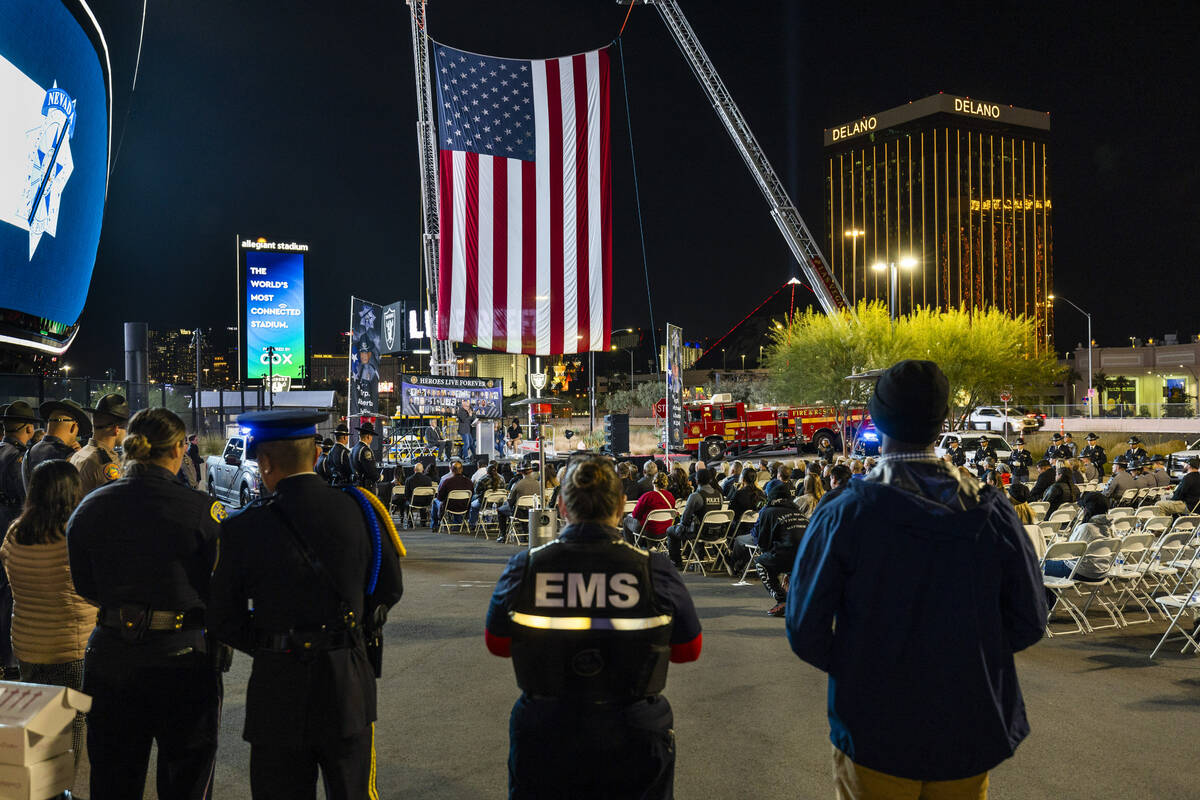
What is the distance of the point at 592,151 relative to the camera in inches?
485

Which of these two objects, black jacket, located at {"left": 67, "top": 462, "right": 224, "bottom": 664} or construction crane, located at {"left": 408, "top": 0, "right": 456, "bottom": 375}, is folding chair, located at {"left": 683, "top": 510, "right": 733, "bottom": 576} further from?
construction crane, located at {"left": 408, "top": 0, "right": 456, "bottom": 375}

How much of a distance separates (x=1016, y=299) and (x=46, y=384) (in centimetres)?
16330

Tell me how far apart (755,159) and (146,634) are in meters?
31.3

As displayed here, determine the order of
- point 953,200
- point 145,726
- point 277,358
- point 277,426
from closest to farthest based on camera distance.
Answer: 1. point 277,426
2. point 145,726
3. point 277,358
4. point 953,200

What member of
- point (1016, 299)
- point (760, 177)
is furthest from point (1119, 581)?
point (1016, 299)

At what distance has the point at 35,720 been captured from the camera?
2.78 meters

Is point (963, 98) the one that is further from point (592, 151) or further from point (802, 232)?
point (592, 151)

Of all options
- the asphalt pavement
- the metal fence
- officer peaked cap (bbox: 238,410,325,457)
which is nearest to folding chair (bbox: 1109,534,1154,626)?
the asphalt pavement

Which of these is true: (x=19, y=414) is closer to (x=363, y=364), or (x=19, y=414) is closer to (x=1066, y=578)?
(x=1066, y=578)

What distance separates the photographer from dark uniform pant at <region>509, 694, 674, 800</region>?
8.13 ft

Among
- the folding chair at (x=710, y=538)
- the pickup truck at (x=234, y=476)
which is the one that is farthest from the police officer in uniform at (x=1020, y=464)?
the pickup truck at (x=234, y=476)

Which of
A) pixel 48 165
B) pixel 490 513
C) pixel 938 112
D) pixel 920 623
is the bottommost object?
pixel 490 513

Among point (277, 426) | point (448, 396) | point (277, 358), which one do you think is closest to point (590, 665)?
point (277, 426)

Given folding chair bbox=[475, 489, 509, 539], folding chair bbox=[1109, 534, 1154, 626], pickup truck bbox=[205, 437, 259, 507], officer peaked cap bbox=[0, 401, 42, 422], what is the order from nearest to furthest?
1. officer peaked cap bbox=[0, 401, 42, 422]
2. folding chair bbox=[1109, 534, 1154, 626]
3. pickup truck bbox=[205, 437, 259, 507]
4. folding chair bbox=[475, 489, 509, 539]
